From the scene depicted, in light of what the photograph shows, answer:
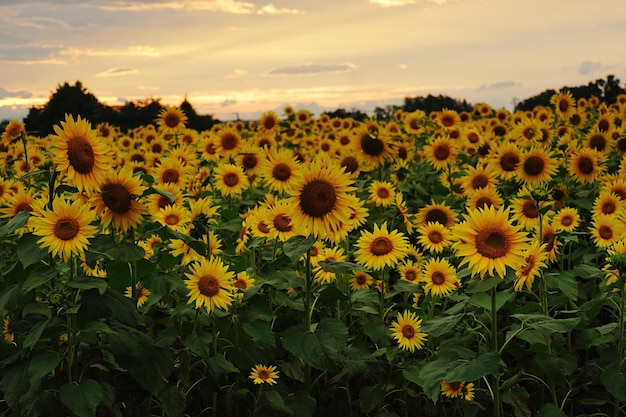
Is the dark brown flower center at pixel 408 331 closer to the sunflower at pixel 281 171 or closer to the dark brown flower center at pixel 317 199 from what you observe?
the dark brown flower center at pixel 317 199

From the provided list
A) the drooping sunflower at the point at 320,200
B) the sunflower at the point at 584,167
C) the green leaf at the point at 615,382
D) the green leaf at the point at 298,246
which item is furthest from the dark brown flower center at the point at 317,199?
the sunflower at the point at 584,167

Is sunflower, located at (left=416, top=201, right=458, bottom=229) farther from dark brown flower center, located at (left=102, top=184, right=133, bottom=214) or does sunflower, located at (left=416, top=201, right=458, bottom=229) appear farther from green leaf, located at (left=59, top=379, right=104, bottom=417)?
green leaf, located at (left=59, top=379, right=104, bottom=417)

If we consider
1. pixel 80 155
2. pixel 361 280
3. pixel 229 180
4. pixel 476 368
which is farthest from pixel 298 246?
pixel 229 180

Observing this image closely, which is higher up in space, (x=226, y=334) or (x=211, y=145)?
(x=211, y=145)

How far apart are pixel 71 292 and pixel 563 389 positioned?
3278 millimetres

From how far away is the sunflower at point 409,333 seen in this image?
478 centimetres

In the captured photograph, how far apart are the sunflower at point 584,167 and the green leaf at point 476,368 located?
15.9 ft

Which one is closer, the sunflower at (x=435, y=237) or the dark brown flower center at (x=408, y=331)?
the dark brown flower center at (x=408, y=331)

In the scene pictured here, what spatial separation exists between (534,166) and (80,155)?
178 inches

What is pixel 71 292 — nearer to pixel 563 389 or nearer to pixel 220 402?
pixel 220 402

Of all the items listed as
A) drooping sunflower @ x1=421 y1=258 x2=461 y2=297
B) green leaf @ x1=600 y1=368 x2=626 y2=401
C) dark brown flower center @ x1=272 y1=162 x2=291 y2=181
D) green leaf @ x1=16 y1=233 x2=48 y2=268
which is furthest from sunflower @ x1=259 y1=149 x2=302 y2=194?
green leaf @ x1=600 y1=368 x2=626 y2=401

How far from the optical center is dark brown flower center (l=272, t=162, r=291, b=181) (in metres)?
5.95

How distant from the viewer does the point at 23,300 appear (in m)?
3.91

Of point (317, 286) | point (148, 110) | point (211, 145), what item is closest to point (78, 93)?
point (148, 110)
